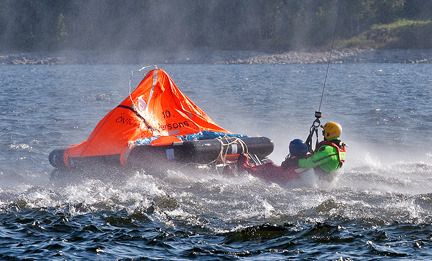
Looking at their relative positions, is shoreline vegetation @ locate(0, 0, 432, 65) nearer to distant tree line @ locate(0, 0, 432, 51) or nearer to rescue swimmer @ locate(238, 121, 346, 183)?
distant tree line @ locate(0, 0, 432, 51)

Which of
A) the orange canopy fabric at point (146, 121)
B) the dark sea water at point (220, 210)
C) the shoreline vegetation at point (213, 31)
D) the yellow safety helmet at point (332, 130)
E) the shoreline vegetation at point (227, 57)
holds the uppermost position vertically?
the shoreline vegetation at point (213, 31)

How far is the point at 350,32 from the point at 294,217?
95.4 meters

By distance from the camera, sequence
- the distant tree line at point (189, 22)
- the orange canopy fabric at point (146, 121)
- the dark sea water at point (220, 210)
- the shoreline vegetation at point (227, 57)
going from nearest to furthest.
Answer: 1. the dark sea water at point (220, 210)
2. the orange canopy fabric at point (146, 121)
3. the shoreline vegetation at point (227, 57)
4. the distant tree line at point (189, 22)

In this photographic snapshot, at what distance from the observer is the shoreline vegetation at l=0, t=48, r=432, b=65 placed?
3686 inches

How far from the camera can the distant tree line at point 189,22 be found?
109375 millimetres

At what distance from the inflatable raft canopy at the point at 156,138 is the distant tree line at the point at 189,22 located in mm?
87430

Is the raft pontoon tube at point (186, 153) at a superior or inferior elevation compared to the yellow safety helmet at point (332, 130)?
inferior

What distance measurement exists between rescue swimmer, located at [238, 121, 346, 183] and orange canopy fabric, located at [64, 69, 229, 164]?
7.61ft

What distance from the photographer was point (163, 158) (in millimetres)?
16344

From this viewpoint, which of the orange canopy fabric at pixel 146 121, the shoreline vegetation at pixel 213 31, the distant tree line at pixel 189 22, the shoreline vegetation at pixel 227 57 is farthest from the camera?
the distant tree line at pixel 189 22

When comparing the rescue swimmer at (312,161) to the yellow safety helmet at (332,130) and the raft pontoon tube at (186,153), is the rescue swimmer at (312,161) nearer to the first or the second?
the yellow safety helmet at (332,130)

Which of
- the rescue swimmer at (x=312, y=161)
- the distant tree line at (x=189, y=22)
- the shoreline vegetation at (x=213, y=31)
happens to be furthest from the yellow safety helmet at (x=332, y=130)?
the distant tree line at (x=189, y=22)

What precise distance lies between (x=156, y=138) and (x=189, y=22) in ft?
347

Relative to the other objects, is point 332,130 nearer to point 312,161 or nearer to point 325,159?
point 325,159
